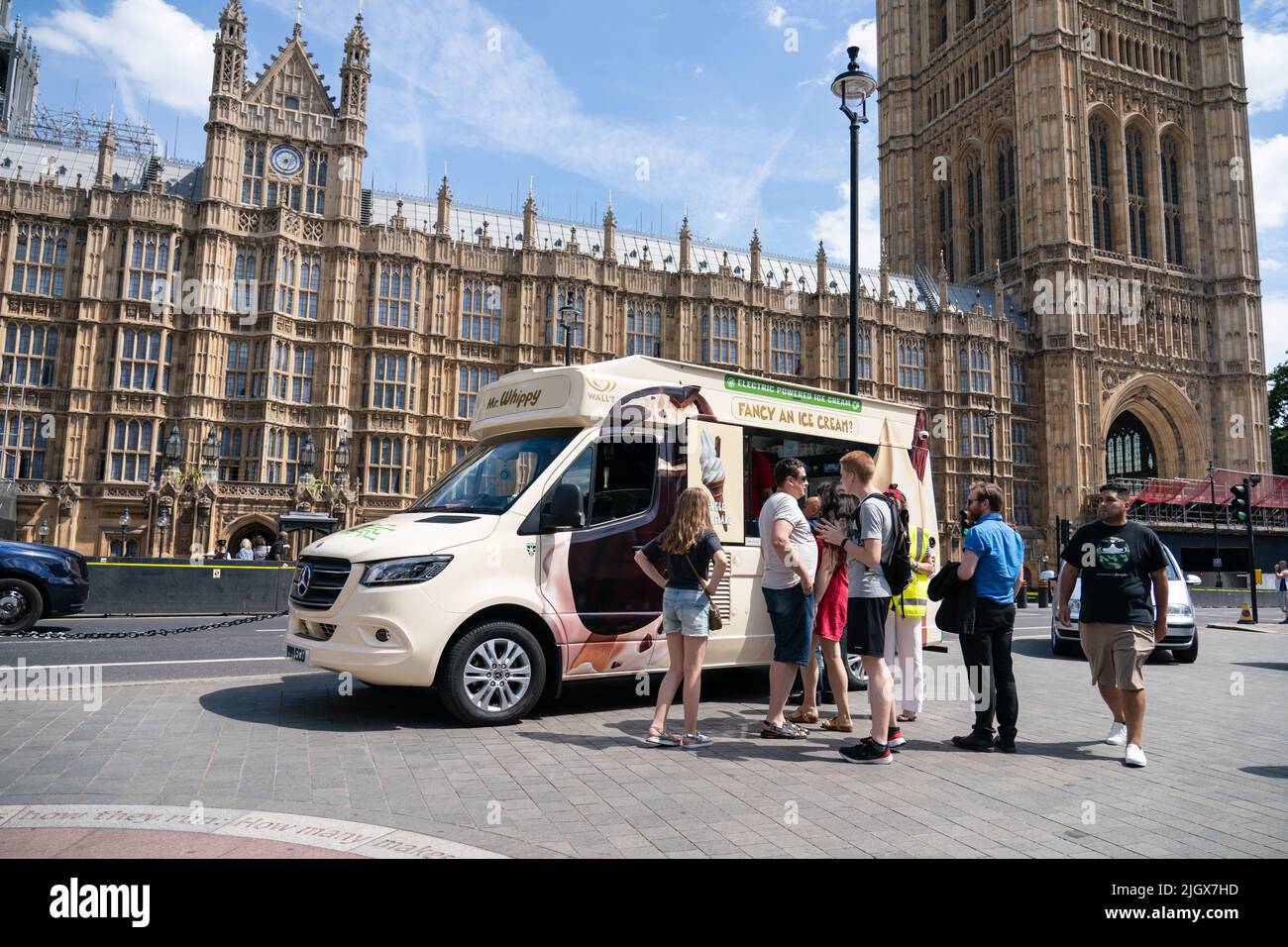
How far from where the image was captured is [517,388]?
322 inches

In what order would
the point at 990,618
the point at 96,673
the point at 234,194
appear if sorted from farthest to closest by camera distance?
the point at 234,194
the point at 96,673
the point at 990,618

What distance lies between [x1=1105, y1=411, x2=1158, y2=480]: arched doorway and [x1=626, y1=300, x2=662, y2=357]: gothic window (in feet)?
125

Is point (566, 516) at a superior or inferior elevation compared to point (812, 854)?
superior

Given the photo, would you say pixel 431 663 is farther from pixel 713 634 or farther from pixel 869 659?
pixel 869 659

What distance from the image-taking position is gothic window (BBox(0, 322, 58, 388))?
3453 cm

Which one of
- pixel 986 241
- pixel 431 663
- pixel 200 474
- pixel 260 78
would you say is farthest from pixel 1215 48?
pixel 431 663

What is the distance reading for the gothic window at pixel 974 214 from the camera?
207 ft

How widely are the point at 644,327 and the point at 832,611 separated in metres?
39.1

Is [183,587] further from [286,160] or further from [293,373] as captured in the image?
[286,160]

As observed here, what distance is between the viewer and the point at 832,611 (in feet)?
23.0

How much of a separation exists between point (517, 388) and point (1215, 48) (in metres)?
75.7

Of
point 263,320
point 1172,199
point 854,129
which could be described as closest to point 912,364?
point 1172,199

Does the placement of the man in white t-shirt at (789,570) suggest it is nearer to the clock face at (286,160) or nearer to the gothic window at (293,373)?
the gothic window at (293,373)

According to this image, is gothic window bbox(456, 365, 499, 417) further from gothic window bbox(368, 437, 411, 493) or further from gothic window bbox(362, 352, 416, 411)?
gothic window bbox(368, 437, 411, 493)
